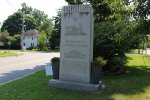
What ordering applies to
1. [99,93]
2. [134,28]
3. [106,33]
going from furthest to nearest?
1. [106,33]
2. [99,93]
3. [134,28]

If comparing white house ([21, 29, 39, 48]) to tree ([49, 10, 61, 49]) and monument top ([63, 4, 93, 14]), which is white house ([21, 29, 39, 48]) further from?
monument top ([63, 4, 93, 14])

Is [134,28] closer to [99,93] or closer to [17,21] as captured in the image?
[99,93]

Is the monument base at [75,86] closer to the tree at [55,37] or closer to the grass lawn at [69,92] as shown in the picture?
the grass lawn at [69,92]

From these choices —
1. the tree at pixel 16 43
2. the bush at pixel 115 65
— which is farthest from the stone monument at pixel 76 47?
the tree at pixel 16 43

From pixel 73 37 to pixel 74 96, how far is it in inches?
96.4

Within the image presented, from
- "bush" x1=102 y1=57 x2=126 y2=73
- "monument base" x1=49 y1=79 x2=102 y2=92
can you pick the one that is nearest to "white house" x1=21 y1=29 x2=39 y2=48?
"bush" x1=102 y1=57 x2=126 y2=73

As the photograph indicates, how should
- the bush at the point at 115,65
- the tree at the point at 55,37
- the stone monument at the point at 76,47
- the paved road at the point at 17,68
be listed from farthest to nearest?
the tree at the point at 55,37
the paved road at the point at 17,68
the bush at the point at 115,65
the stone monument at the point at 76,47

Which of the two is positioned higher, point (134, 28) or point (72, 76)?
point (134, 28)

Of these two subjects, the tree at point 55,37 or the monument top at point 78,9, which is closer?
the monument top at point 78,9

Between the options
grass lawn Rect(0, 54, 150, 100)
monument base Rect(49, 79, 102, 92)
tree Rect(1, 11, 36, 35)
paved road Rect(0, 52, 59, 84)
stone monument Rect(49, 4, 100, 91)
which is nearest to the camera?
grass lawn Rect(0, 54, 150, 100)

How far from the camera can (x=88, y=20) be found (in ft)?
34.0

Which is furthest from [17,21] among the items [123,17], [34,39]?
[123,17]

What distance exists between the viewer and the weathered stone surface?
1037cm

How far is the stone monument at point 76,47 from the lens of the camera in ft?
33.9
